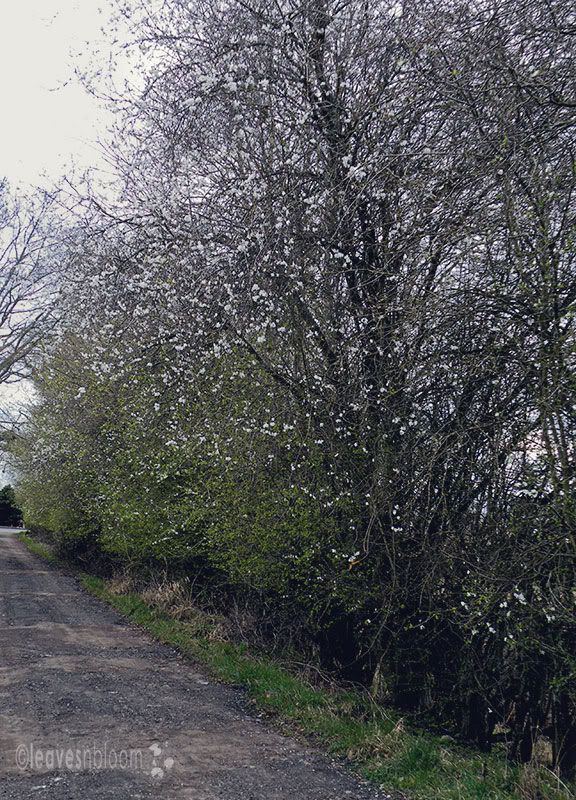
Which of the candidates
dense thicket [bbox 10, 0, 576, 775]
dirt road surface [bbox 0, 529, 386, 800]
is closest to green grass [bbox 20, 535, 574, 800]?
dirt road surface [bbox 0, 529, 386, 800]

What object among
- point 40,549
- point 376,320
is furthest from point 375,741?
point 40,549

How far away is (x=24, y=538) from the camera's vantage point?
126 feet

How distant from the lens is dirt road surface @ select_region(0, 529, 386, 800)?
16.5 ft

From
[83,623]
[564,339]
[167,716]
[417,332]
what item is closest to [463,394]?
[417,332]

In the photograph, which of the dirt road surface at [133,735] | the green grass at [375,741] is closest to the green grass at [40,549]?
the dirt road surface at [133,735]

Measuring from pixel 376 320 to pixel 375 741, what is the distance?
3.59 meters

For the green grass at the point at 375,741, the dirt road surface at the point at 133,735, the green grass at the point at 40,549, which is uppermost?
the green grass at the point at 40,549

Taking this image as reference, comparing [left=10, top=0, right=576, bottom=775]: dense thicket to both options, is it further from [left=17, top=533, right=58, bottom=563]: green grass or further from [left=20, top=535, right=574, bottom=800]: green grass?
[left=17, top=533, right=58, bottom=563]: green grass

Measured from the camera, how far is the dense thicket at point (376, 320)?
220 inches

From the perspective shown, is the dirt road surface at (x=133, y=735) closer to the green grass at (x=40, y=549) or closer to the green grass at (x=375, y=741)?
the green grass at (x=375, y=741)

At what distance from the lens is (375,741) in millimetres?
6055

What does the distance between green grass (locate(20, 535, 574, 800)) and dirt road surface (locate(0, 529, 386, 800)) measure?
226 millimetres

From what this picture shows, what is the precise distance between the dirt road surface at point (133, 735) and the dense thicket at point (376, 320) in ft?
5.06

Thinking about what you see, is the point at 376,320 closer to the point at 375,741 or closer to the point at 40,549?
the point at 375,741
